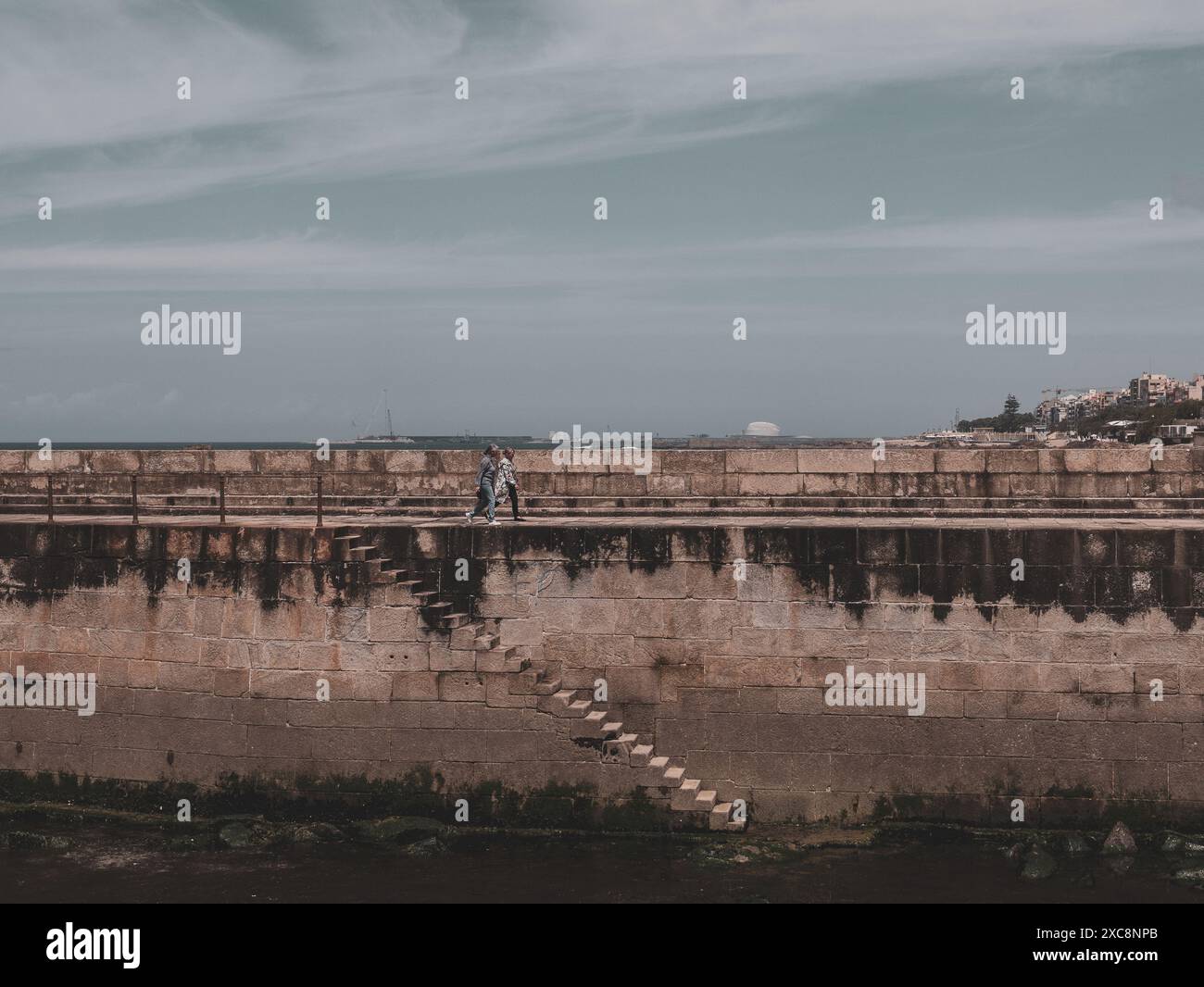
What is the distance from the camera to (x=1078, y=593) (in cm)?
1381

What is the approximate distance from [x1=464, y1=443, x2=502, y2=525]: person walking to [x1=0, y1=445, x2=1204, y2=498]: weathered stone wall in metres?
2.18

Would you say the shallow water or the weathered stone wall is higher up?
the weathered stone wall

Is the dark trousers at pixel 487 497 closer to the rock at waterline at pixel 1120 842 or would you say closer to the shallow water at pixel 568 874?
the shallow water at pixel 568 874

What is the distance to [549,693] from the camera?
14180 millimetres

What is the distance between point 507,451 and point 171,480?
20.3 ft

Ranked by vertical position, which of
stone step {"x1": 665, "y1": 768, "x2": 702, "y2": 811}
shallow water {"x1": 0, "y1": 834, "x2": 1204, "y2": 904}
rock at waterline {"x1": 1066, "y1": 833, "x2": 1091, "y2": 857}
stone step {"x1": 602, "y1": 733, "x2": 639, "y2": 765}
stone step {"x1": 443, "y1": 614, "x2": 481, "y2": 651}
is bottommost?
shallow water {"x1": 0, "y1": 834, "x2": 1204, "y2": 904}

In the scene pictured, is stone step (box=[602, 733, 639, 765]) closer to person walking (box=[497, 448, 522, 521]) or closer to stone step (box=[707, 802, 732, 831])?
stone step (box=[707, 802, 732, 831])

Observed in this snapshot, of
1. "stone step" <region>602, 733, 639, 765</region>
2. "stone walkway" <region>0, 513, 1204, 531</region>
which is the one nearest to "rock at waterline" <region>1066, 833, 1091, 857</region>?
"stone walkway" <region>0, 513, 1204, 531</region>

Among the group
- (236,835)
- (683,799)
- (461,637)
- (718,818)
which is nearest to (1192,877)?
(718,818)

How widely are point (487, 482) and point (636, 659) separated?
3.27m

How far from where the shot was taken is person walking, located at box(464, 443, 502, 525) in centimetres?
1593

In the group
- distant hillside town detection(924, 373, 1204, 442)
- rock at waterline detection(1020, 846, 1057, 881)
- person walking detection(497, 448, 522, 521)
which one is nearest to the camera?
rock at waterline detection(1020, 846, 1057, 881)
